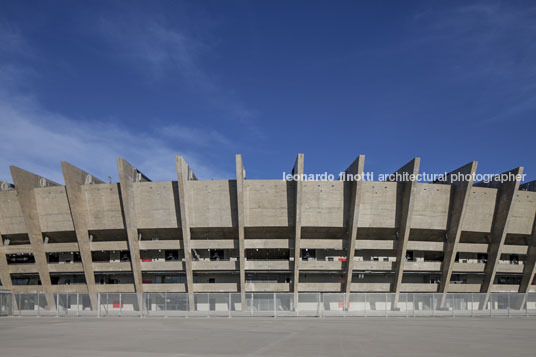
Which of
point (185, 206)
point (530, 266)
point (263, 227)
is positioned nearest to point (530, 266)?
point (530, 266)

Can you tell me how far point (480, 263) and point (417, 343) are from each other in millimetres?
34203

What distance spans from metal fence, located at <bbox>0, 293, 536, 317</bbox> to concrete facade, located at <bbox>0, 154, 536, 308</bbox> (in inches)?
315

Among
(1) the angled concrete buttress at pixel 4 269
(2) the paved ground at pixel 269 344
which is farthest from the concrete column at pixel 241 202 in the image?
(1) the angled concrete buttress at pixel 4 269

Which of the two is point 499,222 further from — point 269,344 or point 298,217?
point 269,344

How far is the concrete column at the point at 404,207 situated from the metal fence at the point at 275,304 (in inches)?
263

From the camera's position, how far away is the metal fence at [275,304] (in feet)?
99.9

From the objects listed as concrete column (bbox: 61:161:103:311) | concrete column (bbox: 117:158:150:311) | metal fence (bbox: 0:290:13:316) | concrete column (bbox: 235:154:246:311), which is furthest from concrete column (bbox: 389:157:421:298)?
metal fence (bbox: 0:290:13:316)

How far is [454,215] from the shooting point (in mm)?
40781

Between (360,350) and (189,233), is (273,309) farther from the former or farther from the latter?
(360,350)

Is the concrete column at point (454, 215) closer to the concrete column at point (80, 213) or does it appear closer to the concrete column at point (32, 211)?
the concrete column at point (80, 213)

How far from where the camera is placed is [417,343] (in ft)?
49.0

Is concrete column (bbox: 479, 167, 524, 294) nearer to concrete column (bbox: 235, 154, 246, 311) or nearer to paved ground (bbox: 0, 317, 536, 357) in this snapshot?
paved ground (bbox: 0, 317, 536, 357)

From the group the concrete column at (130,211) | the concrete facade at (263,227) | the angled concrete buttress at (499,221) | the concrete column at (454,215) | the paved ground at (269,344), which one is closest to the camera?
the paved ground at (269,344)

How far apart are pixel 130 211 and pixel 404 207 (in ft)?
87.2
